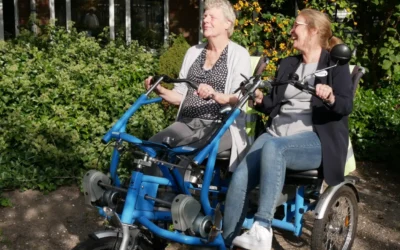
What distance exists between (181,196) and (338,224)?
4.54ft

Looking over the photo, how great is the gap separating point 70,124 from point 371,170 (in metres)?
3.07

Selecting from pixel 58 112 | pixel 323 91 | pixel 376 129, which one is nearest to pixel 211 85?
pixel 323 91

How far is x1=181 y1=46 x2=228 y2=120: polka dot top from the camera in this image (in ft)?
14.5

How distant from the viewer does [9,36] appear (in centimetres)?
1112

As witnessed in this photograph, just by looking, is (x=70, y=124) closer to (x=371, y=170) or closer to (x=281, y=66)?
(x=281, y=66)

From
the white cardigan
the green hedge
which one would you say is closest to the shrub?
the green hedge

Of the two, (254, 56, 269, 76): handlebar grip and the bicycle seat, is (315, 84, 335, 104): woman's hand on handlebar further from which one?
(254, 56, 269, 76): handlebar grip

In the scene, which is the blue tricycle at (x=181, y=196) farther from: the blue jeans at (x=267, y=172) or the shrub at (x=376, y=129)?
the shrub at (x=376, y=129)

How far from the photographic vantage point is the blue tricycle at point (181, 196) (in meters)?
3.49

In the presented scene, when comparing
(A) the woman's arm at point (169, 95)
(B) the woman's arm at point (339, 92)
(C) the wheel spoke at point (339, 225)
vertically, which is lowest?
(C) the wheel spoke at point (339, 225)

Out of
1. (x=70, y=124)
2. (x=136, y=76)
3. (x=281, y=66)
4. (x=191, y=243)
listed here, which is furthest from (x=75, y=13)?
(x=191, y=243)

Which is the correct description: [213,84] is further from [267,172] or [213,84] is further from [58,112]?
[58,112]

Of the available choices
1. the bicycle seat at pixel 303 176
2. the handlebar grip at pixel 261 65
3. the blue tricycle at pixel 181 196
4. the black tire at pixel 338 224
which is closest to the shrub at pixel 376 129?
the black tire at pixel 338 224

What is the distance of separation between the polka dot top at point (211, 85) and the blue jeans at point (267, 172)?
1.55 ft
